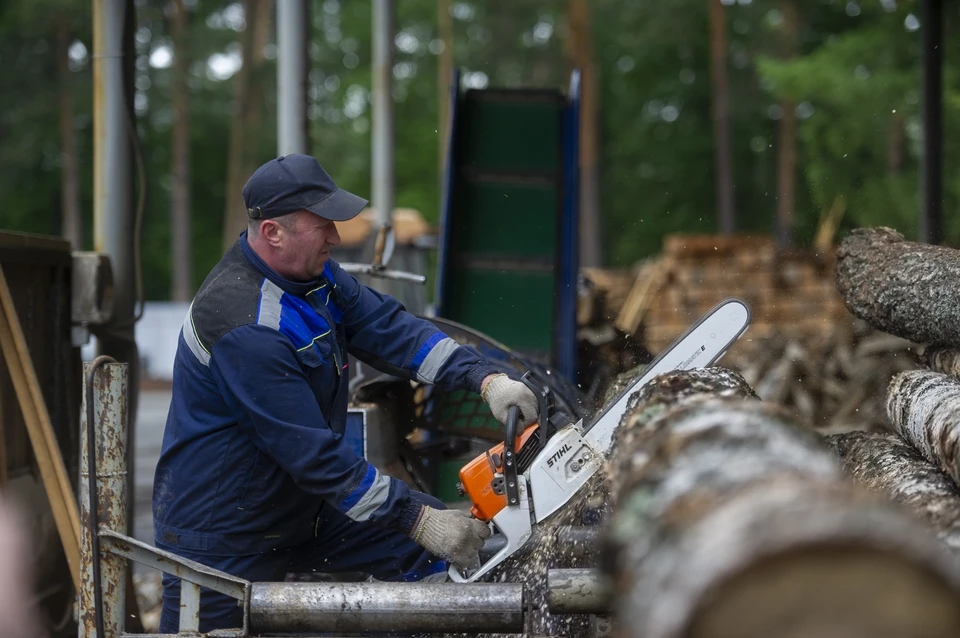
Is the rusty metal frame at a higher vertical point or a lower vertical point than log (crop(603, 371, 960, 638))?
lower

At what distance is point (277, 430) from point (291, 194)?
2.43 feet

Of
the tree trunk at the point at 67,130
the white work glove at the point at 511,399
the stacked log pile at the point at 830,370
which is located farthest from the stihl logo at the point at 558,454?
the tree trunk at the point at 67,130

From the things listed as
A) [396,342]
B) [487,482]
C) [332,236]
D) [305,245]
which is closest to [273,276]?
[305,245]

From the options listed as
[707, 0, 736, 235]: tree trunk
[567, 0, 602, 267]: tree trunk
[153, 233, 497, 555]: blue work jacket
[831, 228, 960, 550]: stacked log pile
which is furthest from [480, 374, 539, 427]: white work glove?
[567, 0, 602, 267]: tree trunk

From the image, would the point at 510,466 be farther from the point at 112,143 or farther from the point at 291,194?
the point at 112,143

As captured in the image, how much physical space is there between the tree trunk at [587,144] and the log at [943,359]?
732 inches

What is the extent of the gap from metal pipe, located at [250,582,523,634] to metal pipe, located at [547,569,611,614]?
12 centimetres

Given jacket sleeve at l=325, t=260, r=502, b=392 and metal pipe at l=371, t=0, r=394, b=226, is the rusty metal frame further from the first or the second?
metal pipe at l=371, t=0, r=394, b=226

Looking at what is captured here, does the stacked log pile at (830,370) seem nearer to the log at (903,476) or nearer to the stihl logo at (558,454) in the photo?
the log at (903,476)

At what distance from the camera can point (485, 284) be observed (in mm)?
6680

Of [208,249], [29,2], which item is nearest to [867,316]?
[29,2]

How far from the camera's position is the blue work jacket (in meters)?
2.71

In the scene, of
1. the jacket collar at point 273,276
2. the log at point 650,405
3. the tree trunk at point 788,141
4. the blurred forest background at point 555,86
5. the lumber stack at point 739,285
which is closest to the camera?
the log at point 650,405

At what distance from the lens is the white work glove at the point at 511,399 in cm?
298
